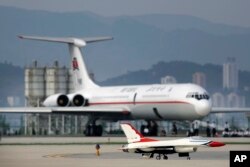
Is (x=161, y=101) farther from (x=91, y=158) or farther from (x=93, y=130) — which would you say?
(x=91, y=158)

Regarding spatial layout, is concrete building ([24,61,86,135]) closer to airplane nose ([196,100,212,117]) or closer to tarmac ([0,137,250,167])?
airplane nose ([196,100,212,117])

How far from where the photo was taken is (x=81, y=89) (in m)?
108

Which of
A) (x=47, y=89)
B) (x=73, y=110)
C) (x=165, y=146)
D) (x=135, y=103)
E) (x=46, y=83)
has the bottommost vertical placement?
(x=165, y=146)

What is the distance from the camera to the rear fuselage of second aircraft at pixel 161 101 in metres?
90.2

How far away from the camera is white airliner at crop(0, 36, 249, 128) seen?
90438 mm

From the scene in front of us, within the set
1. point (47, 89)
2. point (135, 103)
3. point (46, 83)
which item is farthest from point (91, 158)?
point (46, 83)

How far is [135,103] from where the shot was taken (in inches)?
3745

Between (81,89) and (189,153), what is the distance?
168 ft

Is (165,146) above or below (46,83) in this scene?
below

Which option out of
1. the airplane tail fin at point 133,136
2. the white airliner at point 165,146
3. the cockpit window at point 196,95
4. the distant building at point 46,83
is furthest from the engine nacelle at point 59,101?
the white airliner at point 165,146

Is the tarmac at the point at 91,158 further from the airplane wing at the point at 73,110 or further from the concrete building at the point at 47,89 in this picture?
the concrete building at the point at 47,89

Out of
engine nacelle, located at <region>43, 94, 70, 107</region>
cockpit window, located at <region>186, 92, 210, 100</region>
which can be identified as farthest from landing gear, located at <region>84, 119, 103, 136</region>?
cockpit window, located at <region>186, 92, 210, 100</region>

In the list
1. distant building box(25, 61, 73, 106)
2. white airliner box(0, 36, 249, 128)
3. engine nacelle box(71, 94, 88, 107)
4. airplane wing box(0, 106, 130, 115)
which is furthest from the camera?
distant building box(25, 61, 73, 106)

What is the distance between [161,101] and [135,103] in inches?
159
